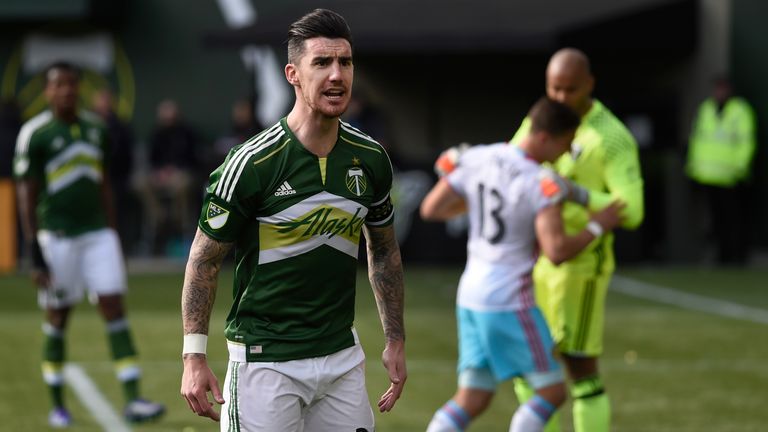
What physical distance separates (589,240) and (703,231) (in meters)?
15.5

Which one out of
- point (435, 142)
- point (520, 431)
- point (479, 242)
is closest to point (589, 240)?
point (479, 242)

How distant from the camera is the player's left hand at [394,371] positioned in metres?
5.79

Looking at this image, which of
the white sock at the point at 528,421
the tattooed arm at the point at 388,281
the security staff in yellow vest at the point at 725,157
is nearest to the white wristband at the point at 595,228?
the white sock at the point at 528,421

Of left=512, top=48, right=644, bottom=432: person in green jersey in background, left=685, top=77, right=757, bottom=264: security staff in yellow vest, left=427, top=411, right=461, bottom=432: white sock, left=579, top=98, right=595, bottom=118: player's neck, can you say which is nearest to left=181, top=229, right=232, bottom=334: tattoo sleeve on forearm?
left=427, top=411, right=461, bottom=432: white sock

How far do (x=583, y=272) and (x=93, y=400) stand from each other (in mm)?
4560

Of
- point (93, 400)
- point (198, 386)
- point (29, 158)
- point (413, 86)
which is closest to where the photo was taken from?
point (198, 386)

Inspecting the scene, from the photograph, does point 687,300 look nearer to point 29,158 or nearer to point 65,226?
point 65,226

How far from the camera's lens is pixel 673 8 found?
2341 cm

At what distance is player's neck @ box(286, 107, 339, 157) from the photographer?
545 centimetres

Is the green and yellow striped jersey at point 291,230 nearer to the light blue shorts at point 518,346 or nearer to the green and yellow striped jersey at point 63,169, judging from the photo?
the light blue shorts at point 518,346

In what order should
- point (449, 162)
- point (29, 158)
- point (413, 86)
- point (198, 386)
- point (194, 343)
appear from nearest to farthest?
1. point (198, 386)
2. point (194, 343)
3. point (449, 162)
4. point (29, 158)
5. point (413, 86)

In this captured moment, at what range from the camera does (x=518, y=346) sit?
7.33 meters

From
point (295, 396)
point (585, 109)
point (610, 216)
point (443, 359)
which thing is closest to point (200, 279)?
point (295, 396)

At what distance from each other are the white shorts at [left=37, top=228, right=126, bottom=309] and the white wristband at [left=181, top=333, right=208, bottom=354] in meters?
5.24
